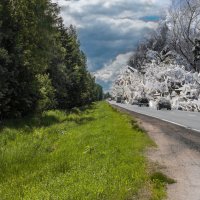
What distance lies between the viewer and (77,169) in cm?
1061

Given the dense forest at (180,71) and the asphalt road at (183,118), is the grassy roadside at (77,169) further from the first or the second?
the dense forest at (180,71)

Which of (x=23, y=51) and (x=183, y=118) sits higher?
(x=23, y=51)

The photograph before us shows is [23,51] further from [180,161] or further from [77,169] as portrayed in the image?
[77,169]

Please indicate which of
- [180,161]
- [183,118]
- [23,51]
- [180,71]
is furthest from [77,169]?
[180,71]

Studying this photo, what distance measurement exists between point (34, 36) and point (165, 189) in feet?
72.1

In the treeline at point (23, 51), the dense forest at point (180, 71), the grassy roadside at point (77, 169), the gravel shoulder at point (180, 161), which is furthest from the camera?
the dense forest at point (180, 71)

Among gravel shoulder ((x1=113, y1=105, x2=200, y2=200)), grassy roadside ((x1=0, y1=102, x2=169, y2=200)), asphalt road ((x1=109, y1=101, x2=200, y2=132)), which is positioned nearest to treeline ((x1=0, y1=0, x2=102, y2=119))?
grassy roadside ((x1=0, y1=102, x2=169, y2=200))

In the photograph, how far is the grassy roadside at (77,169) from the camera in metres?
8.30

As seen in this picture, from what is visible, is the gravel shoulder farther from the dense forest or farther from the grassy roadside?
the dense forest

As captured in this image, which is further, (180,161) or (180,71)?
(180,71)

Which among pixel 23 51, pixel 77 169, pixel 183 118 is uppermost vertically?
pixel 23 51

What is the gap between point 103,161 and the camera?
11469 mm

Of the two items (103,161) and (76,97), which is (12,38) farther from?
(76,97)

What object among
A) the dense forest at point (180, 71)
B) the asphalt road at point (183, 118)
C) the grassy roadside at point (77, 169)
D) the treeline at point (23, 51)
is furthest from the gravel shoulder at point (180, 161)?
the dense forest at point (180, 71)
